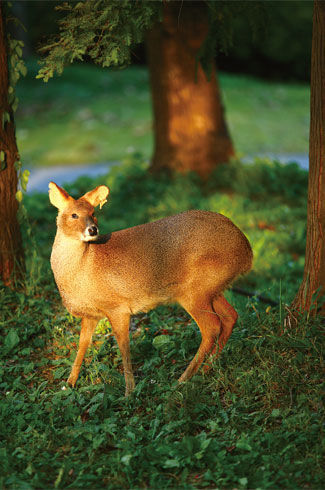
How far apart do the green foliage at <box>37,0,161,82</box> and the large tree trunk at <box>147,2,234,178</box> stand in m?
4.72

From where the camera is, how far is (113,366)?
5.09 metres

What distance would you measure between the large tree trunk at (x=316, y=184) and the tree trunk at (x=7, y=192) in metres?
2.70

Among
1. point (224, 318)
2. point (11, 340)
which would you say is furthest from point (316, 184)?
point (11, 340)

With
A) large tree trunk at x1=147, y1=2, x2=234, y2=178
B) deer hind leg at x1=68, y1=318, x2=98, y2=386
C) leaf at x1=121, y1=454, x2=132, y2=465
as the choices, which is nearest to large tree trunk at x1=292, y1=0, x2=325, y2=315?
deer hind leg at x1=68, y1=318, x2=98, y2=386

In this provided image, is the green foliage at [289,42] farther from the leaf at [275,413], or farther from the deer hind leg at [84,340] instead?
the leaf at [275,413]

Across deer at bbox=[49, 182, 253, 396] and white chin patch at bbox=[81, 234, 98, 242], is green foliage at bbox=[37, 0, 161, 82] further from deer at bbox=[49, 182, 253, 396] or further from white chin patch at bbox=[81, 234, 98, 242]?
white chin patch at bbox=[81, 234, 98, 242]

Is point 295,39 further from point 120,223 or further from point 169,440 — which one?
point 169,440

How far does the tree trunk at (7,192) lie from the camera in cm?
589

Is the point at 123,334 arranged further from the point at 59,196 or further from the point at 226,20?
the point at 226,20

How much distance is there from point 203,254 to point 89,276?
2.73ft

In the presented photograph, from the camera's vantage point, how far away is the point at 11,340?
5.41 metres

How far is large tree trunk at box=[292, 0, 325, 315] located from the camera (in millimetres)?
4695

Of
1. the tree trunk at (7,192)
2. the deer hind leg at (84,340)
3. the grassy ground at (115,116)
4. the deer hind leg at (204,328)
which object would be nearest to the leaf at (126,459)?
the deer hind leg at (204,328)

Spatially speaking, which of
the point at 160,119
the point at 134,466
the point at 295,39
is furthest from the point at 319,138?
the point at 295,39
